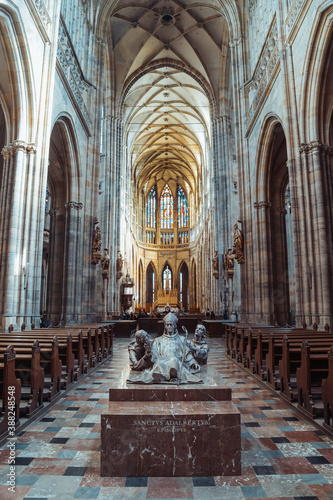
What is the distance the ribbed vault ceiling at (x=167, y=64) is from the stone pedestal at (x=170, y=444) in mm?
23125

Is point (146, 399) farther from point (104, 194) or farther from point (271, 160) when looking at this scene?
point (104, 194)

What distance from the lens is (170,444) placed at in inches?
128

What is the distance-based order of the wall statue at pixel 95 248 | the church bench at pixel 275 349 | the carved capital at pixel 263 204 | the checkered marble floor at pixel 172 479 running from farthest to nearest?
the wall statue at pixel 95 248 < the carved capital at pixel 263 204 < the church bench at pixel 275 349 < the checkered marble floor at pixel 172 479

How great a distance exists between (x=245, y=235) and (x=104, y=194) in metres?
10.4

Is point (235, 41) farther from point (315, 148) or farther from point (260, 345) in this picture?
point (260, 345)

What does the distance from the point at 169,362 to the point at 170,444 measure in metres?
0.85

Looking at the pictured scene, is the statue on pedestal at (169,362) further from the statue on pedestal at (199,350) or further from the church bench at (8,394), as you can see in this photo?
the church bench at (8,394)

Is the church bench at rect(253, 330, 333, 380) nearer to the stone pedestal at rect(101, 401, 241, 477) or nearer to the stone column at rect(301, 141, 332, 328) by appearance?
the stone column at rect(301, 141, 332, 328)

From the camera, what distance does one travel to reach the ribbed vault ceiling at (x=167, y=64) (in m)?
22.9

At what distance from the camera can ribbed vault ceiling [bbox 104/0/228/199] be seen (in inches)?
900

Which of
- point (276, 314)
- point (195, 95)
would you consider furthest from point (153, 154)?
point (276, 314)

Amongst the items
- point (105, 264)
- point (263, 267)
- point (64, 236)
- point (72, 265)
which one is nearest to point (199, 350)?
point (263, 267)

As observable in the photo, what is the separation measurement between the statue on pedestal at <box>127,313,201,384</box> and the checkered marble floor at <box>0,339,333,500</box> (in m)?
0.89

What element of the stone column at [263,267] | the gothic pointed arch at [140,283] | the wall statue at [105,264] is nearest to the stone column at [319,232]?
the stone column at [263,267]
